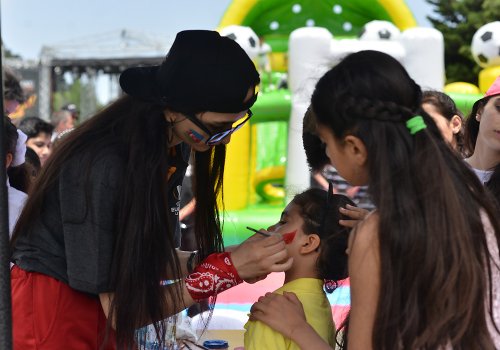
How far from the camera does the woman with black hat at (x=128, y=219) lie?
1.49 meters

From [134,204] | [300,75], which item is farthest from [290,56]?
[134,204]

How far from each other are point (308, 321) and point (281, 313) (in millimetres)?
106

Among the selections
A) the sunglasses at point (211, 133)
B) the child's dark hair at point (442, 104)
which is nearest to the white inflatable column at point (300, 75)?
the child's dark hair at point (442, 104)

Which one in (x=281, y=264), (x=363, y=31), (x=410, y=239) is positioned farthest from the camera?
(x=363, y=31)

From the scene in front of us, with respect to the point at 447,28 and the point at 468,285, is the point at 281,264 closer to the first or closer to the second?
the point at 468,285

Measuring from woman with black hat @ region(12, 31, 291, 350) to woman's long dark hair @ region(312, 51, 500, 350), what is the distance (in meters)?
0.31

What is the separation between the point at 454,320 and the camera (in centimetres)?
134

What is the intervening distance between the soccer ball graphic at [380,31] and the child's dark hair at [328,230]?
5.10 meters

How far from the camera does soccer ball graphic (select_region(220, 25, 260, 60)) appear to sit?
6547mm

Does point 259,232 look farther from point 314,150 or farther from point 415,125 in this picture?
point 415,125

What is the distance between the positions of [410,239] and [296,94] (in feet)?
17.0

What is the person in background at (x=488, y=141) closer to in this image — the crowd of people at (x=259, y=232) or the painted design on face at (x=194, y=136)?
the crowd of people at (x=259, y=232)

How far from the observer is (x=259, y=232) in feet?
5.57

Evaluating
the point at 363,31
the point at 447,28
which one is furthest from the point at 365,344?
the point at 447,28
